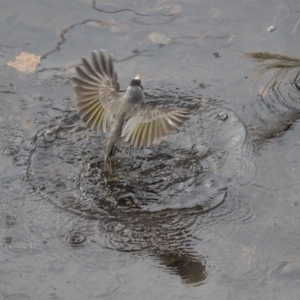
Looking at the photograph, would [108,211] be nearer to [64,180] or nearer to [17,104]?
[64,180]

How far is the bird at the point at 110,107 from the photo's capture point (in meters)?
5.47

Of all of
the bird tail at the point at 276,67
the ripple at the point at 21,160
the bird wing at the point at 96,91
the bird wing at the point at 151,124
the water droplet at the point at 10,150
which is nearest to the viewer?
the bird wing at the point at 151,124

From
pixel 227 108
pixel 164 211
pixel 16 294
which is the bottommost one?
pixel 16 294

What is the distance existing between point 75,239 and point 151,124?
1.08m

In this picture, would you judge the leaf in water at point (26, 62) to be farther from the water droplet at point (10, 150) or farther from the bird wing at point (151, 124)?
the bird wing at point (151, 124)

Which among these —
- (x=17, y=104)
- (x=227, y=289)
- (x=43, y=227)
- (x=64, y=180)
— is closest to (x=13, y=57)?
(x=17, y=104)

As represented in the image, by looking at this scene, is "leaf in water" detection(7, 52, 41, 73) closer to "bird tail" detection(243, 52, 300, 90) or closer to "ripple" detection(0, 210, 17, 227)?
"ripple" detection(0, 210, 17, 227)

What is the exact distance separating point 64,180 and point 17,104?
1.09 metres

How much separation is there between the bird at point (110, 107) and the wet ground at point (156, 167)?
0.32 m

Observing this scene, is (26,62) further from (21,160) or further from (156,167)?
(156,167)

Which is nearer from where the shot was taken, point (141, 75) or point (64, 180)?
point (64, 180)

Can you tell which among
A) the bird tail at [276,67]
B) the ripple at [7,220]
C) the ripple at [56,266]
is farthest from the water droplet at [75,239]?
the bird tail at [276,67]

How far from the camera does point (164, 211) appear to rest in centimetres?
539

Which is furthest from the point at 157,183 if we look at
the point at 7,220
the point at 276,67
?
the point at 276,67
